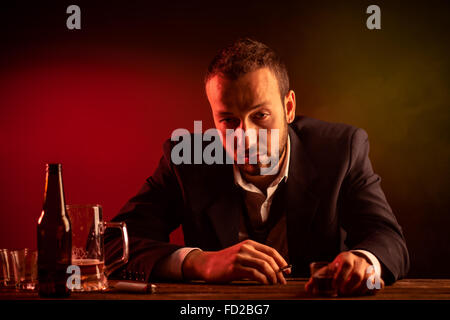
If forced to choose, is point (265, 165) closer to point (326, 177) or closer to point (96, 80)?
point (326, 177)

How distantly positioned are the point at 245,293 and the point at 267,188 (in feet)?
2.84

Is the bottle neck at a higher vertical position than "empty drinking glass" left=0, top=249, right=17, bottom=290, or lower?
higher

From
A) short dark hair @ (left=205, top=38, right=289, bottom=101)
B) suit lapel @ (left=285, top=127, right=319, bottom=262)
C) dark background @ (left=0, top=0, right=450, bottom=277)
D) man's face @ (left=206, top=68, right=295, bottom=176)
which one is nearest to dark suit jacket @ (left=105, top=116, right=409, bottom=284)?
suit lapel @ (left=285, top=127, right=319, bottom=262)

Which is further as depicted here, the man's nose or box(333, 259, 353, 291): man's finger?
the man's nose

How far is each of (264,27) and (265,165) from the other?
104 cm

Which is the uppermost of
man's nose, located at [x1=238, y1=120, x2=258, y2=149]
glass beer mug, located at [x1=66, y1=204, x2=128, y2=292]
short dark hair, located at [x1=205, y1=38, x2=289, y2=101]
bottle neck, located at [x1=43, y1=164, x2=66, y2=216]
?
short dark hair, located at [x1=205, y1=38, x2=289, y2=101]

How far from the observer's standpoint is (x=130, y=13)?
2.78 meters

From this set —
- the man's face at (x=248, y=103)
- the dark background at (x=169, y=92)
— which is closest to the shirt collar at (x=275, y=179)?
the man's face at (x=248, y=103)

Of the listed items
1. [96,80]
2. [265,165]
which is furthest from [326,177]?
[96,80]

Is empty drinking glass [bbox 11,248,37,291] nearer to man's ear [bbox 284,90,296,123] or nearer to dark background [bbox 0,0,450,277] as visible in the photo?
man's ear [bbox 284,90,296,123]

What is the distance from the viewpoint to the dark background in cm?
276

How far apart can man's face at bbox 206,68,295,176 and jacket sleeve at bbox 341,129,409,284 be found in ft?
1.08

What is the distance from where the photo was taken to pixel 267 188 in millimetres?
2055
